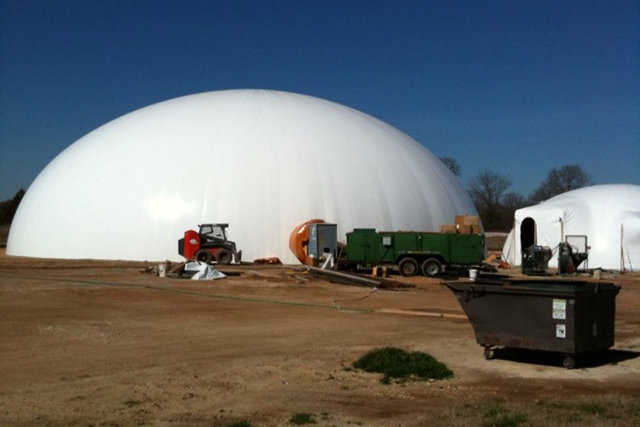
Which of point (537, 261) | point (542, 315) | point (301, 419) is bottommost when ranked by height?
point (301, 419)

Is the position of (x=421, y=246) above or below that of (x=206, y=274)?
above

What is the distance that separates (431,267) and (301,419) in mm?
18571

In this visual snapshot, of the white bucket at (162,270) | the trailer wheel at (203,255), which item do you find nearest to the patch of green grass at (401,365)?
the white bucket at (162,270)

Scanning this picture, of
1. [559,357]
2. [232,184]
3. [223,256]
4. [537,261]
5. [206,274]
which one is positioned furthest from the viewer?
[232,184]

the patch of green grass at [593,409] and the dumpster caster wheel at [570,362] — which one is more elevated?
the dumpster caster wheel at [570,362]

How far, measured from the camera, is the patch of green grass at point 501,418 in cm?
585

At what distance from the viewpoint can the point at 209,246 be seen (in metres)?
26.5

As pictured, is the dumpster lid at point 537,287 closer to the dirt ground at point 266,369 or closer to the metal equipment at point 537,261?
the dirt ground at point 266,369

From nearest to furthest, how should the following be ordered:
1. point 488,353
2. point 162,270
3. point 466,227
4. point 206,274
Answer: point 488,353, point 206,274, point 162,270, point 466,227

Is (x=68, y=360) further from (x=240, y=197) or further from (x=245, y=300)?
(x=240, y=197)

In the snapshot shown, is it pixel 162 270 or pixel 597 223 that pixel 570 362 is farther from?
pixel 597 223

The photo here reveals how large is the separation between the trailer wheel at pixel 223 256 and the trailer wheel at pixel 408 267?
286 inches

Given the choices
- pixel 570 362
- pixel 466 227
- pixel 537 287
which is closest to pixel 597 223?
pixel 466 227

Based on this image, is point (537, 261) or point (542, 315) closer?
point (542, 315)
